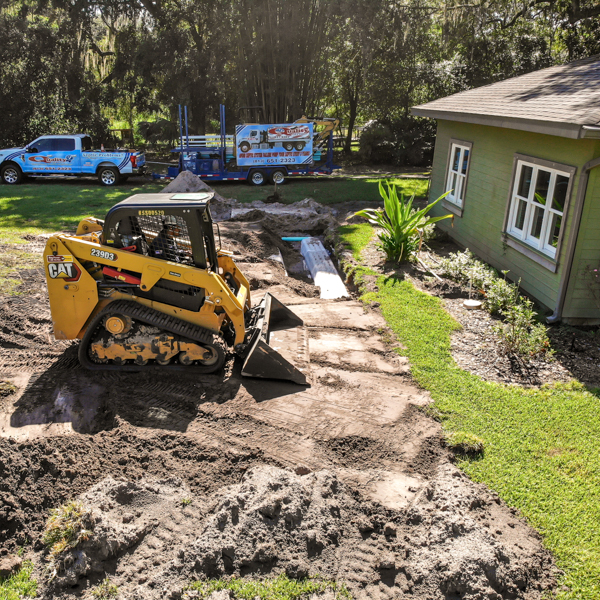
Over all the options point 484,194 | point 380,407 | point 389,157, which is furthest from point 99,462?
point 389,157

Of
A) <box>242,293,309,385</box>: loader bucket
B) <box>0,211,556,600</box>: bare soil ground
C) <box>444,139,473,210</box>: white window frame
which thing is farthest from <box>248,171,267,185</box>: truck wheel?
<box>0,211,556,600</box>: bare soil ground

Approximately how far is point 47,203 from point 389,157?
1640 centimetres

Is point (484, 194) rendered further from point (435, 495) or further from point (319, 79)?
point (319, 79)

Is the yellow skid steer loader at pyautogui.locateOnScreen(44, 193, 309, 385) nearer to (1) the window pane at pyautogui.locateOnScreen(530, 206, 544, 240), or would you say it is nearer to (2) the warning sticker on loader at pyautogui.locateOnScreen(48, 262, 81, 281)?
(2) the warning sticker on loader at pyautogui.locateOnScreen(48, 262, 81, 281)

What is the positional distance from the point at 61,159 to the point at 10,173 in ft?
6.35

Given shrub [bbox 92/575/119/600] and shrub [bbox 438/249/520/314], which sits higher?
shrub [bbox 438/249/520/314]

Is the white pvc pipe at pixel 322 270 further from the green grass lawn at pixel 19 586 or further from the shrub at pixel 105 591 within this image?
the green grass lawn at pixel 19 586

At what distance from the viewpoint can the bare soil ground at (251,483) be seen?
392 centimetres

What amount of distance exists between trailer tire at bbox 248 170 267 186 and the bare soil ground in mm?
14864

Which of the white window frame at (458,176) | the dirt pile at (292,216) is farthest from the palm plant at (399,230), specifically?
the dirt pile at (292,216)

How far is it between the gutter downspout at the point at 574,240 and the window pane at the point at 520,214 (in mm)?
2191

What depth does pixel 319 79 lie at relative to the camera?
87.4 ft

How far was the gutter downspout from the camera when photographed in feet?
25.2

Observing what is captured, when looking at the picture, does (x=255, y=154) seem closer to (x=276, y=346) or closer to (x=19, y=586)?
(x=276, y=346)
